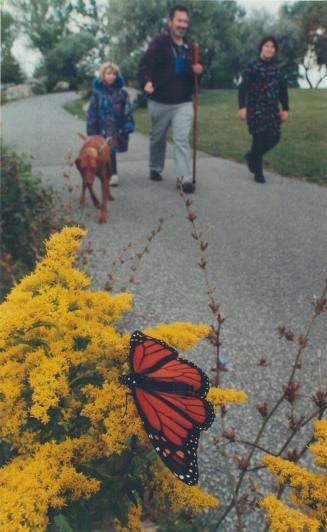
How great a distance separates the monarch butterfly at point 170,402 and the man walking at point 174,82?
579 cm

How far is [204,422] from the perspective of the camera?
54.6 inches

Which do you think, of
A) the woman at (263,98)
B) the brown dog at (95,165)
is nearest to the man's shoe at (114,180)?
the brown dog at (95,165)

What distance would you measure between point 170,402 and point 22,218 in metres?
3.46

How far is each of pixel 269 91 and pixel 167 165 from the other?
2740 millimetres

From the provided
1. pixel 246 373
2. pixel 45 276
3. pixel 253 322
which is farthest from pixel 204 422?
pixel 253 322

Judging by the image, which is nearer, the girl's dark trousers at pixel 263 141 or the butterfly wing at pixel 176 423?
the butterfly wing at pixel 176 423

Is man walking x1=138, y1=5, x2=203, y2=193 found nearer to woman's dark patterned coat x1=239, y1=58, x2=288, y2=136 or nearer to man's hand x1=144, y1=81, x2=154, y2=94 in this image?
man's hand x1=144, y1=81, x2=154, y2=94

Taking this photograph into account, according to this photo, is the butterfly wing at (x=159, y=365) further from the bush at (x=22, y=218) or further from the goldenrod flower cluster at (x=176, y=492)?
the bush at (x=22, y=218)

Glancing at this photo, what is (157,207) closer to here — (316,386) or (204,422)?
(316,386)

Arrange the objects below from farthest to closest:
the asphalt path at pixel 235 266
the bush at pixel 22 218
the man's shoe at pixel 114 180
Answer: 1. the man's shoe at pixel 114 180
2. the bush at pixel 22 218
3. the asphalt path at pixel 235 266

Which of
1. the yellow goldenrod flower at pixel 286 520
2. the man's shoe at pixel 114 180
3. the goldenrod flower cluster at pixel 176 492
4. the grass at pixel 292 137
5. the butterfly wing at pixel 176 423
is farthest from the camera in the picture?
the grass at pixel 292 137

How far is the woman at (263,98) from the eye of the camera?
7531 mm

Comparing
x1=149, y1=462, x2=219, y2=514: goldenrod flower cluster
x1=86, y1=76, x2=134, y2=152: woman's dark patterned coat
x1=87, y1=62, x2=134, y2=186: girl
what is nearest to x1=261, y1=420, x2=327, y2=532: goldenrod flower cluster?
x1=149, y1=462, x2=219, y2=514: goldenrod flower cluster

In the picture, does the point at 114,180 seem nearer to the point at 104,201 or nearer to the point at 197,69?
the point at 104,201
